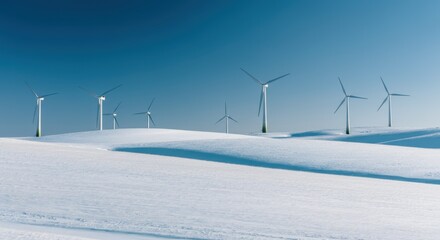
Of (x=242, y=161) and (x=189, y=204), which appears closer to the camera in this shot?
(x=189, y=204)

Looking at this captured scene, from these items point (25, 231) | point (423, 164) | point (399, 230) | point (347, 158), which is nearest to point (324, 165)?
point (347, 158)

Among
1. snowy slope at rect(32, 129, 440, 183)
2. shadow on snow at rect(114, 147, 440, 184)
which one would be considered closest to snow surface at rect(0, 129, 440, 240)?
shadow on snow at rect(114, 147, 440, 184)

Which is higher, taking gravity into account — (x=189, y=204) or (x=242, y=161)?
(x=242, y=161)

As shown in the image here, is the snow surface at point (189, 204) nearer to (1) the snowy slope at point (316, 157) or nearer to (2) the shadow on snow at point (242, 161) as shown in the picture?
(2) the shadow on snow at point (242, 161)

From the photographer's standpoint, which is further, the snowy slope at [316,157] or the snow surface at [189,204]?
the snowy slope at [316,157]

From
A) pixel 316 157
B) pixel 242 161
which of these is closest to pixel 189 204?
pixel 242 161

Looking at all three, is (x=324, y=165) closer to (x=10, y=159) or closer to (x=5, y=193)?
(x=10, y=159)

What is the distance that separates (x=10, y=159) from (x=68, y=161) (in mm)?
2277

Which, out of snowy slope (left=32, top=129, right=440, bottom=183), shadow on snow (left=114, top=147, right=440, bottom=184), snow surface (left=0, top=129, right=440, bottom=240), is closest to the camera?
snow surface (left=0, top=129, right=440, bottom=240)

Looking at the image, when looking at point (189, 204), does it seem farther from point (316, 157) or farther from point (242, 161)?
point (316, 157)

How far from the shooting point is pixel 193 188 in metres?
14.3

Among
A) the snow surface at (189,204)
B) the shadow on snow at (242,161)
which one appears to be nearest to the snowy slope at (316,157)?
the shadow on snow at (242,161)

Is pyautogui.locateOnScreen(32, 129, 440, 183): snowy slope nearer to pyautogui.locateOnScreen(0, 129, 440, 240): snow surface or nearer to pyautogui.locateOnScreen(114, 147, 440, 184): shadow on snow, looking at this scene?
pyautogui.locateOnScreen(114, 147, 440, 184): shadow on snow

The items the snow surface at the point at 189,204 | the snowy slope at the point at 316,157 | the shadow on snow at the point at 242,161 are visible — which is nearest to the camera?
the snow surface at the point at 189,204
